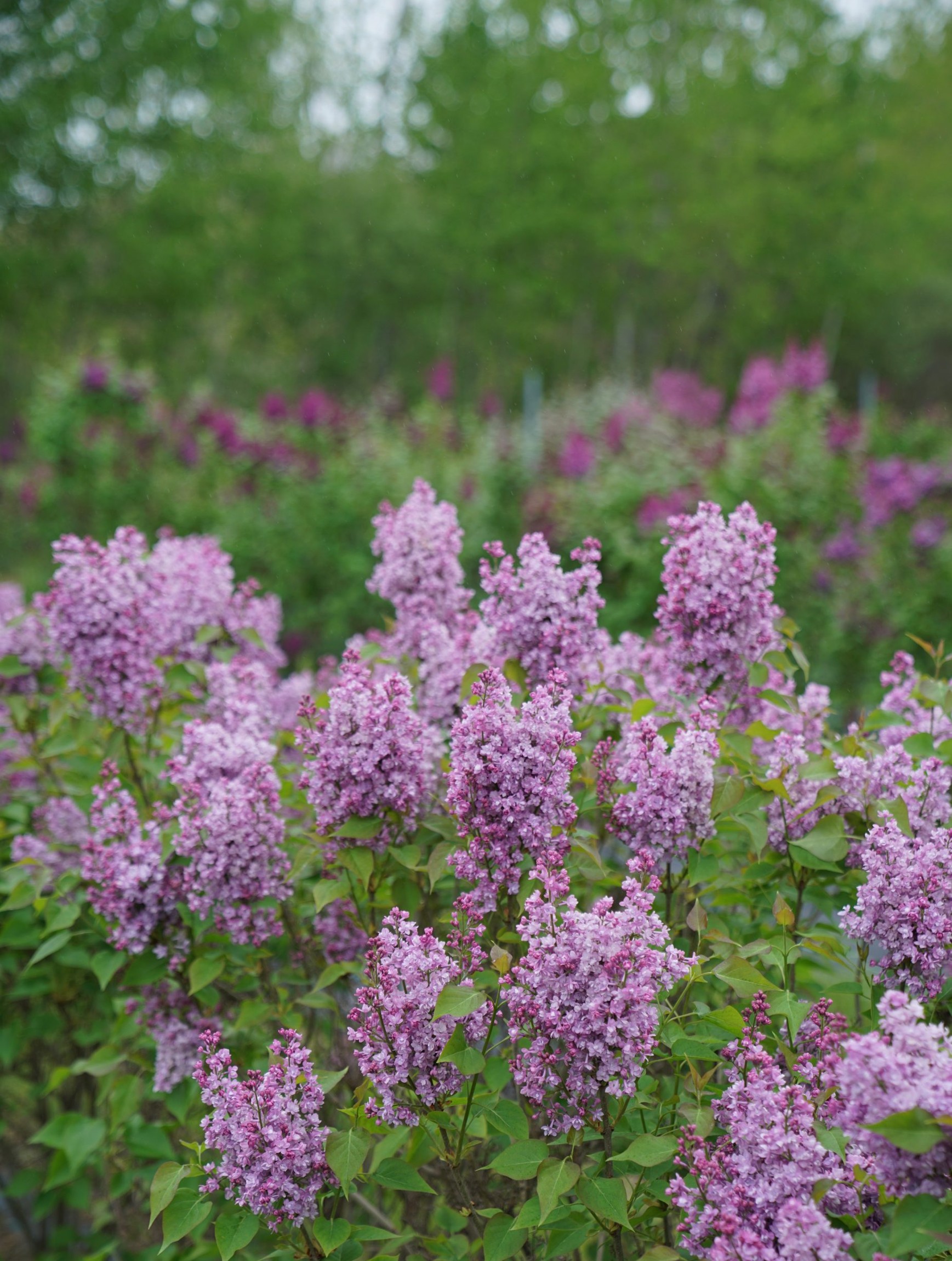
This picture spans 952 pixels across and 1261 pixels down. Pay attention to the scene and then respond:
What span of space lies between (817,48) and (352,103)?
13039 mm

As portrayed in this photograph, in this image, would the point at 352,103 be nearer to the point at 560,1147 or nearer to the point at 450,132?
the point at 450,132

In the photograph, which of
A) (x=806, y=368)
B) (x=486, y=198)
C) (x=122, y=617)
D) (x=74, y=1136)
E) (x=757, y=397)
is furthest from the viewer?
(x=486, y=198)

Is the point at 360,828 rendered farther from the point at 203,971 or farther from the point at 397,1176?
the point at 397,1176

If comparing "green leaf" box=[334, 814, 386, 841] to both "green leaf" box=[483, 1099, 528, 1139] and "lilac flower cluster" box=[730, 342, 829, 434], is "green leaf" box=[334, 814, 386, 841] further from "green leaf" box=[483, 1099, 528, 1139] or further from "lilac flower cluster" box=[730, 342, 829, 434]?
"lilac flower cluster" box=[730, 342, 829, 434]

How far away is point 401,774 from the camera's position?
237 cm

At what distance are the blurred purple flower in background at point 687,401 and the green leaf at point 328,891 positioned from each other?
943 centimetres

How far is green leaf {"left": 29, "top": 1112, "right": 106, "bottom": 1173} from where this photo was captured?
3205 mm

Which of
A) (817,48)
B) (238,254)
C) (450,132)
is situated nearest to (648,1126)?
(238,254)

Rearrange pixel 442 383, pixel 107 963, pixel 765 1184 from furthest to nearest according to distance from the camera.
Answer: pixel 442 383, pixel 107 963, pixel 765 1184

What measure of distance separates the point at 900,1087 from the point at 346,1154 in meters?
0.93

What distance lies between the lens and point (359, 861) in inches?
94.3

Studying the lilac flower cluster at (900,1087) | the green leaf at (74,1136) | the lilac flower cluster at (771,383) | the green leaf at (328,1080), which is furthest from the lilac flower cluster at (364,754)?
the lilac flower cluster at (771,383)

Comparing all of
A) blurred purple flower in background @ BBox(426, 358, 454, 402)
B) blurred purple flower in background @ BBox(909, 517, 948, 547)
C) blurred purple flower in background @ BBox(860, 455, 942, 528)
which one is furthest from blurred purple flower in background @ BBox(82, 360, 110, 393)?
blurred purple flower in background @ BBox(909, 517, 948, 547)

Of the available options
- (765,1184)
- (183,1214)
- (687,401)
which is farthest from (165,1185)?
(687,401)
